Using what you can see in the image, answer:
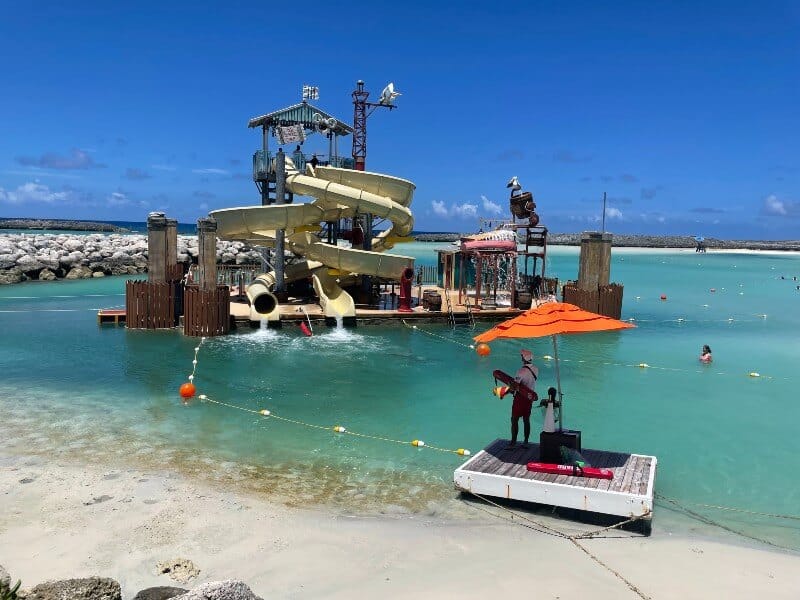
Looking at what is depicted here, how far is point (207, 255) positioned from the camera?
22703 mm

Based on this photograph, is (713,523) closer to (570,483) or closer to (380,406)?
(570,483)

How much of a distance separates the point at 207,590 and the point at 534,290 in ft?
87.5

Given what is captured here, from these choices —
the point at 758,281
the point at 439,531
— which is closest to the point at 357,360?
the point at 439,531

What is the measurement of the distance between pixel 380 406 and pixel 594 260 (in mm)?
15094

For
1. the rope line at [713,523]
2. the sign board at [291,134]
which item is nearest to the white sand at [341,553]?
the rope line at [713,523]

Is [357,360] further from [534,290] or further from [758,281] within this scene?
[758,281]

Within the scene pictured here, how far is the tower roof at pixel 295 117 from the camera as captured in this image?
3028cm

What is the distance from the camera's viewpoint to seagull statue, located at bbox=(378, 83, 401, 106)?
3372cm

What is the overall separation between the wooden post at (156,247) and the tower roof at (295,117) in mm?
8356

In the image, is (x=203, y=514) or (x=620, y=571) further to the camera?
(x=203, y=514)

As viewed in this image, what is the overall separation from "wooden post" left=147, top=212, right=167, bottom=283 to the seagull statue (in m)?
14.3

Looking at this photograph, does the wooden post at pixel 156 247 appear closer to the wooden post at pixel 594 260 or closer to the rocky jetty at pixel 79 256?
the wooden post at pixel 594 260

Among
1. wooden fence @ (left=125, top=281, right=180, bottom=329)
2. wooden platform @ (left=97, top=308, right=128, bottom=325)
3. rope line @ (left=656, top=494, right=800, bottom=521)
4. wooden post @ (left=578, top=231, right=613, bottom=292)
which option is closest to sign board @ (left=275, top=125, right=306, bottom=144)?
wooden fence @ (left=125, top=281, right=180, bottom=329)

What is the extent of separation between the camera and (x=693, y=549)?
8.44 meters
